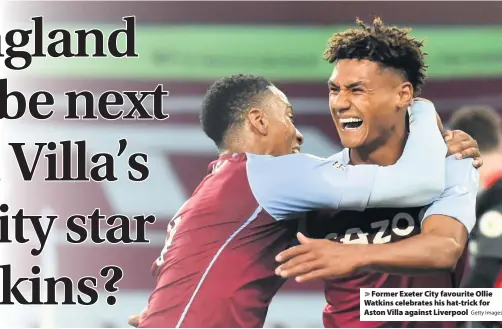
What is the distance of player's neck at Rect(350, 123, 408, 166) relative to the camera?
2.03 meters

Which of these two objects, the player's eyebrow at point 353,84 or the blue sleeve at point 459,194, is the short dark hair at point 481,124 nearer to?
the blue sleeve at point 459,194

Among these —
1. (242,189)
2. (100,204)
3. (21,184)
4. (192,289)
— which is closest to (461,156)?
(242,189)

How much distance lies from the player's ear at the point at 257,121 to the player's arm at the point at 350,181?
10cm

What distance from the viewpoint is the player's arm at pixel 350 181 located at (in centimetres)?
196

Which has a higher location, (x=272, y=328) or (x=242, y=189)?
(x=242, y=189)

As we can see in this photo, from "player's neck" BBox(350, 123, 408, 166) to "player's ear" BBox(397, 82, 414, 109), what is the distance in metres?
0.08

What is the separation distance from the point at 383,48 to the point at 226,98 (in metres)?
0.56

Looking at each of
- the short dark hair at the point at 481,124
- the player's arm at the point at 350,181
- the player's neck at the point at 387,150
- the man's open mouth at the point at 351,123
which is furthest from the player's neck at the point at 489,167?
the man's open mouth at the point at 351,123

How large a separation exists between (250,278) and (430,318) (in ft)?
2.10

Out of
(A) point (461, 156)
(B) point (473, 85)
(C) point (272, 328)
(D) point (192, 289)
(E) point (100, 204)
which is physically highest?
(B) point (473, 85)

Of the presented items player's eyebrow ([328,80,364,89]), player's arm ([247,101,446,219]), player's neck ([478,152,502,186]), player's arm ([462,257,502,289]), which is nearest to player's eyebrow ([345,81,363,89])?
player's eyebrow ([328,80,364,89])

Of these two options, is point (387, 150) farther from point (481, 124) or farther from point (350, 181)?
point (481, 124)

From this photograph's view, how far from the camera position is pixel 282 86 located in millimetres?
2102

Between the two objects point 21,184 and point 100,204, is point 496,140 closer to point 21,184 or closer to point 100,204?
point 100,204
